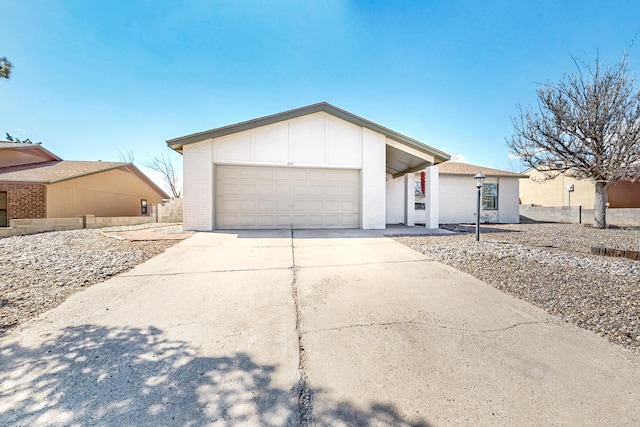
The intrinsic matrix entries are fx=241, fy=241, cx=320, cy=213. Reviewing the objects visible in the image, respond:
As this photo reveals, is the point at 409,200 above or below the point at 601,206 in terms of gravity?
above

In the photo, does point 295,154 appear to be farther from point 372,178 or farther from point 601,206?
point 601,206

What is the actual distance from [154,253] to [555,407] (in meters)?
6.57

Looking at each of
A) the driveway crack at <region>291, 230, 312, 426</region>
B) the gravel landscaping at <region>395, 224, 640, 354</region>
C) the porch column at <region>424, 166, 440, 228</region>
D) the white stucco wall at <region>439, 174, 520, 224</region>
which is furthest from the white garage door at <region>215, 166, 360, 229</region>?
the white stucco wall at <region>439, 174, 520, 224</region>

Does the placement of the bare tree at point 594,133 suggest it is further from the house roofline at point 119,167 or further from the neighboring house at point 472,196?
the house roofline at point 119,167

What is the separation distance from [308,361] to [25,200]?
18234 mm

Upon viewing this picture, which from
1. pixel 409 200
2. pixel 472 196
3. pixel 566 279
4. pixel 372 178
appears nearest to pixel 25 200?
pixel 372 178

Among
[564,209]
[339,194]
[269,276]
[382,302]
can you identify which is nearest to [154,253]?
[269,276]

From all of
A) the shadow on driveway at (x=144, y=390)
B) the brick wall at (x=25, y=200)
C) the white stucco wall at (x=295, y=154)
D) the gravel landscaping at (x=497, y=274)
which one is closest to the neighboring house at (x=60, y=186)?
the brick wall at (x=25, y=200)

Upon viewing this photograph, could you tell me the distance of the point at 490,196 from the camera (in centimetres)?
1434

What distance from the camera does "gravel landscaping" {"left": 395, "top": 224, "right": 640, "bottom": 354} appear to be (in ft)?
8.84

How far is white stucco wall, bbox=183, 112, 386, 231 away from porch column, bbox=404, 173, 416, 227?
254 cm

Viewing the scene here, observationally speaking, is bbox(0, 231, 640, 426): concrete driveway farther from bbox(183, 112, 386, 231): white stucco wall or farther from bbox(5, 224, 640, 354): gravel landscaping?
bbox(183, 112, 386, 231): white stucco wall

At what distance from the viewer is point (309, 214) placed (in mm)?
9344

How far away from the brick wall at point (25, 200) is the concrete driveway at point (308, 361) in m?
14.5
